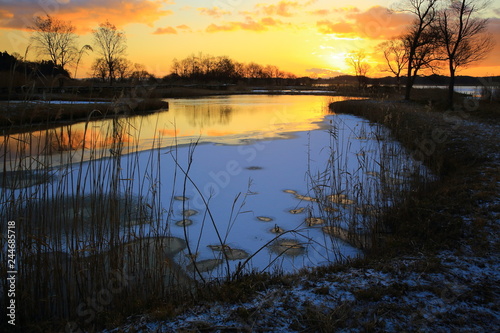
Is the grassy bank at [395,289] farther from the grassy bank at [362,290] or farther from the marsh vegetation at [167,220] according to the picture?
the marsh vegetation at [167,220]

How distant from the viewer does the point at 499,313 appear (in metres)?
1.99

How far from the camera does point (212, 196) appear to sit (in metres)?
4.99

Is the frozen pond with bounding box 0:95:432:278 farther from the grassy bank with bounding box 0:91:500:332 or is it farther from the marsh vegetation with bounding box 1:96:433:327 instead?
the grassy bank with bounding box 0:91:500:332

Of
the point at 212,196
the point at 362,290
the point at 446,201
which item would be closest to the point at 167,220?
the point at 362,290

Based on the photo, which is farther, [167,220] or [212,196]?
[212,196]

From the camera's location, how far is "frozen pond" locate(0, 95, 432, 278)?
2732mm

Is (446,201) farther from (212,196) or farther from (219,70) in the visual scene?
(219,70)

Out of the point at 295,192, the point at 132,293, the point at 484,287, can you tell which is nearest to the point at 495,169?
the point at 295,192

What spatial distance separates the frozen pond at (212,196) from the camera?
2.73m

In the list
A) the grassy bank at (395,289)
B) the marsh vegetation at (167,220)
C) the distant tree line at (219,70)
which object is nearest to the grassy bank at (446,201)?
the grassy bank at (395,289)

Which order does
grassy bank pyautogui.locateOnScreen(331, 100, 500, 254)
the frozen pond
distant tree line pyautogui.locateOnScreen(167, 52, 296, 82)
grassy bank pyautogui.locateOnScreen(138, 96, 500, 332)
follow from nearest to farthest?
1. grassy bank pyautogui.locateOnScreen(138, 96, 500, 332)
2. the frozen pond
3. grassy bank pyautogui.locateOnScreen(331, 100, 500, 254)
4. distant tree line pyautogui.locateOnScreen(167, 52, 296, 82)

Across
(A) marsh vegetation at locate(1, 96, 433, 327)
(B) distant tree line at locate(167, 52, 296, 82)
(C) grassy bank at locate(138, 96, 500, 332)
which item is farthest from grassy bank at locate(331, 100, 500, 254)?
(B) distant tree line at locate(167, 52, 296, 82)

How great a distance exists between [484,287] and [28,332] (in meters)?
3.03

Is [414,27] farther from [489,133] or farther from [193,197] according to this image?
[193,197]
